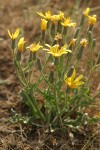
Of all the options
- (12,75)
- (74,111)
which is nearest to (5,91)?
(12,75)

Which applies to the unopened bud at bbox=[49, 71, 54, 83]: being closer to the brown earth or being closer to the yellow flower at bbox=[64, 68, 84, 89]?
the yellow flower at bbox=[64, 68, 84, 89]

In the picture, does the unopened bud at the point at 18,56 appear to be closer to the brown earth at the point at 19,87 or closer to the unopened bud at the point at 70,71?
the unopened bud at the point at 70,71

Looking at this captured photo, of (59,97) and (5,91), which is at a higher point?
(59,97)

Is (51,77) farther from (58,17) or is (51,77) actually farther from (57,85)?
(58,17)

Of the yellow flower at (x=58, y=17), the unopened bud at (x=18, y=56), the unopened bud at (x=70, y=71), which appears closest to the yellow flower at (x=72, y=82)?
the unopened bud at (x=70, y=71)

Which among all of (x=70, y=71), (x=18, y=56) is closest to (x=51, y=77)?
(x=70, y=71)

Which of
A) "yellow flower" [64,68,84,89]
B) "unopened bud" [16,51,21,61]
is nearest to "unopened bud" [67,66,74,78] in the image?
"yellow flower" [64,68,84,89]

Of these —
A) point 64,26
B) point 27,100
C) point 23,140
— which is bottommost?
point 23,140

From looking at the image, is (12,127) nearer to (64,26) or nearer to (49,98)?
(49,98)
